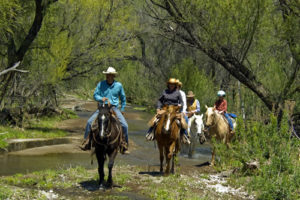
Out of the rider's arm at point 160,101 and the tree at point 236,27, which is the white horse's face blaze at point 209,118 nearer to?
the tree at point 236,27

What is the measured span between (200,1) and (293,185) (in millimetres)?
9111

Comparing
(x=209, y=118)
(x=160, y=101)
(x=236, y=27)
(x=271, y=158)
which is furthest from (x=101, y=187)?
(x=236, y=27)

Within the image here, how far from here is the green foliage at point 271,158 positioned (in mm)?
9633

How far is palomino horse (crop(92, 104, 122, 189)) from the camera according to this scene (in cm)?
1037

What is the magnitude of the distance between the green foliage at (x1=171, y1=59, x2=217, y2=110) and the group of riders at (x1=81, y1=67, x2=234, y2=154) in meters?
12.0

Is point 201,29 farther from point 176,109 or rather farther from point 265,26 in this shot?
point 176,109

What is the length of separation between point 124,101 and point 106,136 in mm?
1368

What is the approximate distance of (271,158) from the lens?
10820 millimetres

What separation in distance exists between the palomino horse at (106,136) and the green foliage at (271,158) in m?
3.12

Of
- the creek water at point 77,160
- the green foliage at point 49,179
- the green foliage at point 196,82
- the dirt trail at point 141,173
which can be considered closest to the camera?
the dirt trail at point 141,173

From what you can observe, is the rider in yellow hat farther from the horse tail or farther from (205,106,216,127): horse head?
(205,106,216,127): horse head

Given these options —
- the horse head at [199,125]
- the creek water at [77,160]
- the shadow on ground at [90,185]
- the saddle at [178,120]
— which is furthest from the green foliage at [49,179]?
the horse head at [199,125]

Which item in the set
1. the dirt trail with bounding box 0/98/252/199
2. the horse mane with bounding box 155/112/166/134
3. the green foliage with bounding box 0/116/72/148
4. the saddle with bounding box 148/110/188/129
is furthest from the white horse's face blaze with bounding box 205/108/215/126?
the green foliage with bounding box 0/116/72/148

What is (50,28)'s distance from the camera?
2512cm
